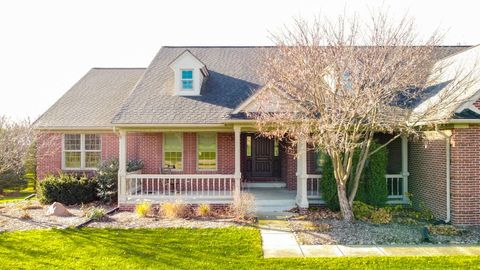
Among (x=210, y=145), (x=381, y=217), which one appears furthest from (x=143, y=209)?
(x=381, y=217)

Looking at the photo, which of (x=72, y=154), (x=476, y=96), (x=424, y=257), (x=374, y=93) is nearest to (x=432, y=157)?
(x=476, y=96)

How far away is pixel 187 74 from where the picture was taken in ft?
55.6

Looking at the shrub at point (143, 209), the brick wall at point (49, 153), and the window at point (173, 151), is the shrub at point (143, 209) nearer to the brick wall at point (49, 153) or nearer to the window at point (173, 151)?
the window at point (173, 151)

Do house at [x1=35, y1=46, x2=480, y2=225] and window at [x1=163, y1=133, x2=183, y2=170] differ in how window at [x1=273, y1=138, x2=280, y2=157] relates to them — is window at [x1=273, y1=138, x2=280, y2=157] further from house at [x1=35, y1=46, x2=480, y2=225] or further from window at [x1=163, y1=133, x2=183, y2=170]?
window at [x1=163, y1=133, x2=183, y2=170]

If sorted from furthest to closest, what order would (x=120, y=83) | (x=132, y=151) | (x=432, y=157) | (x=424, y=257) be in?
(x=120, y=83), (x=132, y=151), (x=432, y=157), (x=424, y=257)

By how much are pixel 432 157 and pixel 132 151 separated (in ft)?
39.2

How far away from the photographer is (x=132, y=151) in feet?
57.4

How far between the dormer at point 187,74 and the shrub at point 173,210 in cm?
531

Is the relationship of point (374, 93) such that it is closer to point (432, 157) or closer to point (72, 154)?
point (432, 157)

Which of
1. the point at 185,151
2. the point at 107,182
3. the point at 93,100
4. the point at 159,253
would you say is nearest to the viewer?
the point at 159,253

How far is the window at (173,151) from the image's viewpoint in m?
17.2

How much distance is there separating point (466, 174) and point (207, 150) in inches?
384

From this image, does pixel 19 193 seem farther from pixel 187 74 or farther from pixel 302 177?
pixel 302 177

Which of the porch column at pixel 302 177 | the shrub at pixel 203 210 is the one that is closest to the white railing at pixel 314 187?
the porch column at pixel 302 177
